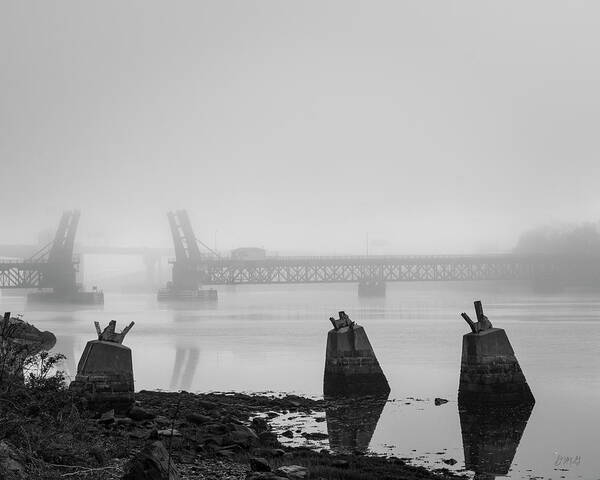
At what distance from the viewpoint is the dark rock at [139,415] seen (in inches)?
1037

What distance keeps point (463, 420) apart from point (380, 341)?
46.6m

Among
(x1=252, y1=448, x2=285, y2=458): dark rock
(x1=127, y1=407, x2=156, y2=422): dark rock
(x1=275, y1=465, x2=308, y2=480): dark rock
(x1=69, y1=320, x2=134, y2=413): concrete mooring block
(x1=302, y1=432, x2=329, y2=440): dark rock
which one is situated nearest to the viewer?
(x1=275, y1=465, x2=308, y2=480): dark rock

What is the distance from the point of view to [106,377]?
91.8ft

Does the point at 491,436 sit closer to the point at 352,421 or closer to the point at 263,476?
the point at 352,421

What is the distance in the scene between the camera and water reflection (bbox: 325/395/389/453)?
85.1 ft

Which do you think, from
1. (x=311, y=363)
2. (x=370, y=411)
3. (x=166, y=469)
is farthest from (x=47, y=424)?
(x=311, y=363)

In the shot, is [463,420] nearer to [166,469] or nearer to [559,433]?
[559,433]

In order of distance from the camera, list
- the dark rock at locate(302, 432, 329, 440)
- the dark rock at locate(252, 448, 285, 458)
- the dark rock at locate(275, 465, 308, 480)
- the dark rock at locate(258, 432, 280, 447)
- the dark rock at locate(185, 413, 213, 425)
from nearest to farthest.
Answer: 1. the dark rock at locate(275, 465, 308, 480)
2. the dark rock at locate(252, 448, 285, 458)
3. the dark rock at locate(258, 432, 280, 447)
4. the dark rock at locate(185, 413, 213, 425)
5. the dark rock at locate(302, 432, 329, 440)

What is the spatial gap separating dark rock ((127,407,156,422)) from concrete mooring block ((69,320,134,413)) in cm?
97

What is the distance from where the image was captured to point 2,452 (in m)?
15.7

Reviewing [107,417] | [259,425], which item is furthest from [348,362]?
[107,417]

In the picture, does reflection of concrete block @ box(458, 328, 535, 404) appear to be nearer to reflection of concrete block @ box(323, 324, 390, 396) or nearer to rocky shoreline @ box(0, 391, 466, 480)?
reflection of concrete block @ box(323, 324, 390, 396)

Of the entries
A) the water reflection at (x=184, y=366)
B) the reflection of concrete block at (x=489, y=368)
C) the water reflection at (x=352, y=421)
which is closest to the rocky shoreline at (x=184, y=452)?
the water reflection at (x=352, y=421)

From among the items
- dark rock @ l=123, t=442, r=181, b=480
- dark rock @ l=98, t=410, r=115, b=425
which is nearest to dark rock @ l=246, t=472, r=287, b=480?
dark rock @ l=123, t=442, r=181, b=480
